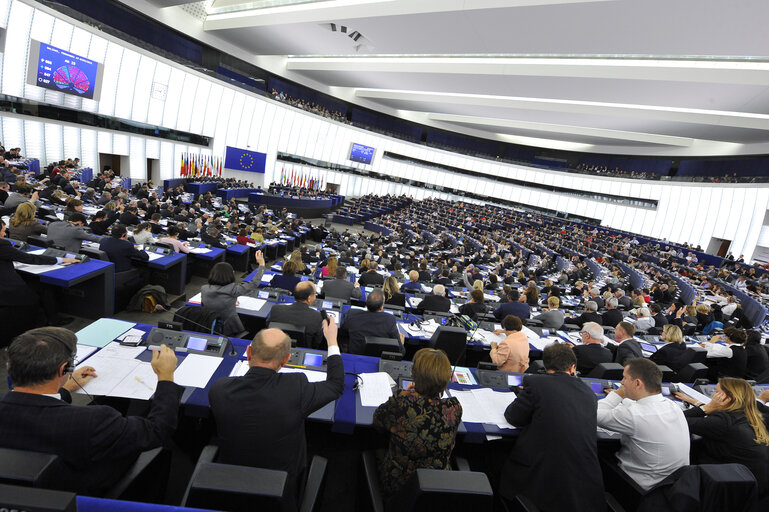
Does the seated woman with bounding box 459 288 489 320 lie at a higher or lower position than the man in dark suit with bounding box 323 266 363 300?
higher

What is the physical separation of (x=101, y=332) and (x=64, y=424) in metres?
1.57

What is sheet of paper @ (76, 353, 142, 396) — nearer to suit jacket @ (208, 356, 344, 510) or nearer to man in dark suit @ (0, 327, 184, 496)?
man in dark suit @ (0, 327, 184, 496)

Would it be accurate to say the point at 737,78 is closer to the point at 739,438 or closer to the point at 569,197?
the point at 739,438

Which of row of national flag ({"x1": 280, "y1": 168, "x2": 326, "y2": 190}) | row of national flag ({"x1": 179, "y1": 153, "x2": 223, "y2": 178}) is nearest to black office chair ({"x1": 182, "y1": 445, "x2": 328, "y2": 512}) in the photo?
row of national flag ({"x1": 179, "y1": 153, "x2": 223, "y2": 178})

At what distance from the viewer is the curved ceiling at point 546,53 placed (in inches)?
386

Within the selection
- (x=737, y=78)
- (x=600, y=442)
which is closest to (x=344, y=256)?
(x=600, y=442)

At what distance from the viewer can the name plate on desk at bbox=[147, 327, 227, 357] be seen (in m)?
2.70

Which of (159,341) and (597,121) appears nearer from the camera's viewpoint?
(159,341)

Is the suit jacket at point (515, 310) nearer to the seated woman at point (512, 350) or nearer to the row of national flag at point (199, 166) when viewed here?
the seated woman at point (512, 350)

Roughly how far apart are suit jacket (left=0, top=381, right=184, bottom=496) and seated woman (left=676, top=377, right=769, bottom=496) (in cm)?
336

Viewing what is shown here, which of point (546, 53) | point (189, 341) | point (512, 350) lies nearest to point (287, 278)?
point (189, 341)

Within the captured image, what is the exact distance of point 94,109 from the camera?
14.1 meters

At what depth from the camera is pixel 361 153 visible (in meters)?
29.4

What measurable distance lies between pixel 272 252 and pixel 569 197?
98.6 ft
